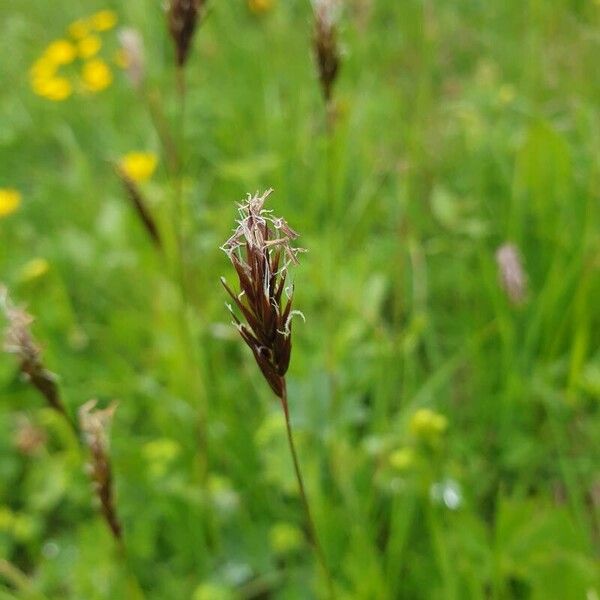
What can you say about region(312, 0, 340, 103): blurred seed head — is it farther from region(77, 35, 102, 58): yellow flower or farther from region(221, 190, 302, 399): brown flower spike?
region(77, 35, 102, 58): yellow flower

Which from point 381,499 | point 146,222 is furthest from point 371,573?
point 146,222

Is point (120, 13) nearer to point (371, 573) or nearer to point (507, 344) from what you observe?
point (507, 344)

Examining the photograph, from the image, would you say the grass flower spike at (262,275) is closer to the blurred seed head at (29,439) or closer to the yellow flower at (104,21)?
the blurred seed head at (29,439)

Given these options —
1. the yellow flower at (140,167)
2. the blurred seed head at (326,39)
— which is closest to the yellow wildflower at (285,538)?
the blurred seed head at (326,39)

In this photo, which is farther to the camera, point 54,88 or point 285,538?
point 54,88

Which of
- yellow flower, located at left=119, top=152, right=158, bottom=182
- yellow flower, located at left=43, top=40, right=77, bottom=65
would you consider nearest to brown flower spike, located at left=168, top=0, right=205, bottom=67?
yellow flower, located at left=119, top=152, right=158, bottom=182

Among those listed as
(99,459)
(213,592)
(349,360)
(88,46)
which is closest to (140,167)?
(349,360)

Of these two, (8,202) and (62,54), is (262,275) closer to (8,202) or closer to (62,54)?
(8,202)
